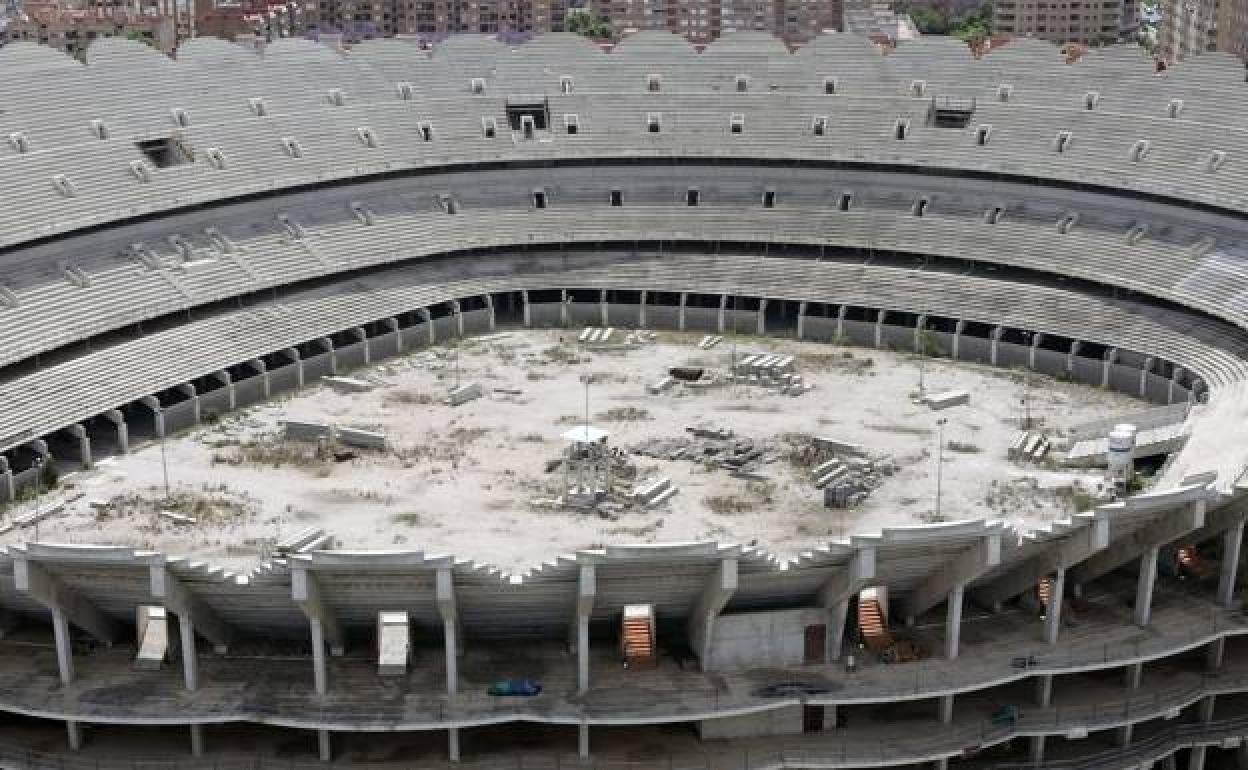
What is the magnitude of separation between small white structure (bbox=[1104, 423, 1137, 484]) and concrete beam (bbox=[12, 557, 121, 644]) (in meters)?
32.1

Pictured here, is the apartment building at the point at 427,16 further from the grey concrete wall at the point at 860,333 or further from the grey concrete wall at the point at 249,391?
the grey concrete wall at the point at 249,391

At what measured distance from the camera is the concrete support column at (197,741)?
3825cm

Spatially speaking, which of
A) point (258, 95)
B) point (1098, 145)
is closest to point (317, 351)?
point (258, 95)

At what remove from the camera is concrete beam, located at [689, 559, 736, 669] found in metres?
37.2

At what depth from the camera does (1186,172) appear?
228ft

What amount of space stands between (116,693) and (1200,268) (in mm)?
47912

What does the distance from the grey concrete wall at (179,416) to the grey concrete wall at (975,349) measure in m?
33.0

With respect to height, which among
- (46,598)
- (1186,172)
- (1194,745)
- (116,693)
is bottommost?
(1194,745)

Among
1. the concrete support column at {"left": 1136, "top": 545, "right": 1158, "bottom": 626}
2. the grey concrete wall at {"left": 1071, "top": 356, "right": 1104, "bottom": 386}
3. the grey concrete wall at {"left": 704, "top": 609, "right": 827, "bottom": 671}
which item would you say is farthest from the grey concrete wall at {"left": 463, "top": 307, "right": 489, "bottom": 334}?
the concrete support column at {"left": 1136, "top": 545, "right": 1158, "bottom": 626}

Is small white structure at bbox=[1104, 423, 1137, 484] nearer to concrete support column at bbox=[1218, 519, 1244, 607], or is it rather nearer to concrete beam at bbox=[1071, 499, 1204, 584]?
concrete support column at bbox=[1218, 519, 1244, 607]

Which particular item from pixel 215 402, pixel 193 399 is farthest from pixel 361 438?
pixel 215 402

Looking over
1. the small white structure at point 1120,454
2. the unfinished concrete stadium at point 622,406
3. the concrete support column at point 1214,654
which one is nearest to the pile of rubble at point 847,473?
the unfinished concrete stadium at point 622,406

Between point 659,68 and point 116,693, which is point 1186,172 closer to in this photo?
point 659,68

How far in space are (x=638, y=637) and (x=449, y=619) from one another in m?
5.28
